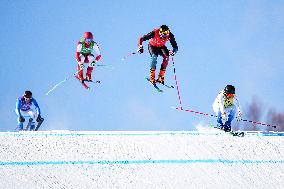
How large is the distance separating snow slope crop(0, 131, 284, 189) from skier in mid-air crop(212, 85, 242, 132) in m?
1.87

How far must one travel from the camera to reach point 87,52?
11.5 metres

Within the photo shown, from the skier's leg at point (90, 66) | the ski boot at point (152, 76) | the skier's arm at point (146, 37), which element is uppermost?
the skier's arm at point (146, 37)

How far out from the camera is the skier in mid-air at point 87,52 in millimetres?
11383

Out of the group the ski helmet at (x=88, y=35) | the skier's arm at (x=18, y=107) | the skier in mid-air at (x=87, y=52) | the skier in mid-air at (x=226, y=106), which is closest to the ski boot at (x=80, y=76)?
the skier in mid-air at (x=87, y=52)

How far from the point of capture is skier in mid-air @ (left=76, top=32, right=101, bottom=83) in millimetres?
11383

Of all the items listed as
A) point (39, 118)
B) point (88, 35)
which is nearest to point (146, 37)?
point (88, 35)

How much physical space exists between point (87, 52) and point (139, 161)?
7.03 metres

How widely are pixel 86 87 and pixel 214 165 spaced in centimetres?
801

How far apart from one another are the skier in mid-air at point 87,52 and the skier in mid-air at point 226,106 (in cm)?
421

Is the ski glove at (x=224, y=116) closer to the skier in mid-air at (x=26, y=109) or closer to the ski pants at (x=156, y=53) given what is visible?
the ski pants at (x=156, y=53)

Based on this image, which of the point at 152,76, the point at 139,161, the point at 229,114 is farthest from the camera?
the point at 152,76

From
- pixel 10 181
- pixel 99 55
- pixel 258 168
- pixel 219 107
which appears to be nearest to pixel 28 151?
pixel 10 181

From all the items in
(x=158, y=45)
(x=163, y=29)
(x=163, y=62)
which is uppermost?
(x=163, y=29)

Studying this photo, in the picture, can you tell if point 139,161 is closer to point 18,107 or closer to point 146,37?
point 146,37
